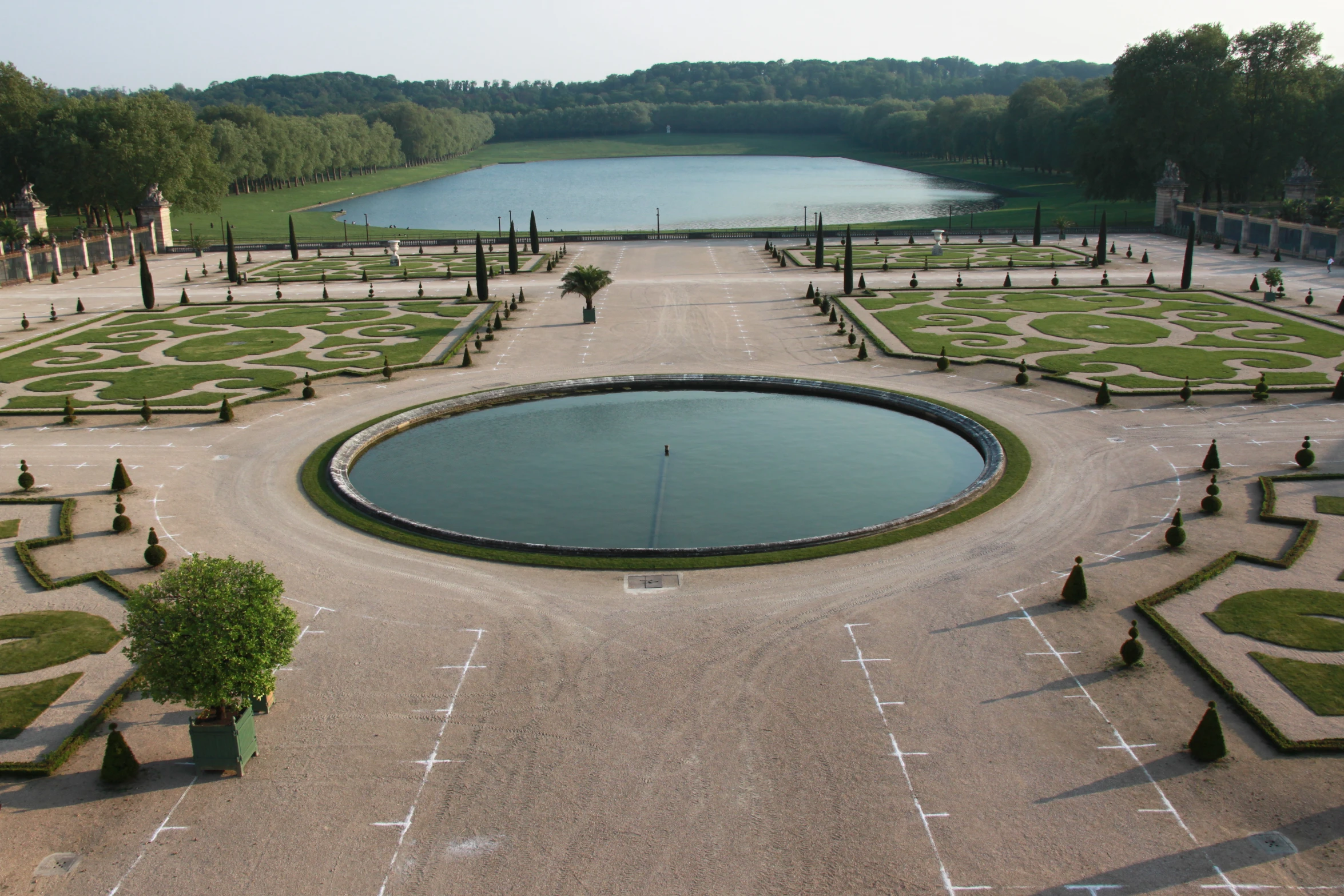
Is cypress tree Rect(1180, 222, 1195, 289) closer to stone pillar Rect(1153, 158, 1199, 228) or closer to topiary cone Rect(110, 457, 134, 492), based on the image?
stone pillar Rect(1153, 158, 1199, 228)

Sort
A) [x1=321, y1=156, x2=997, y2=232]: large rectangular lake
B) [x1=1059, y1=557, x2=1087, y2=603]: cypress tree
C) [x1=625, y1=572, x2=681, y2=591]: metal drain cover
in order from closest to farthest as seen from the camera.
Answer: [x1=1059, y1=557, x2=1087, y2=603]: cypress tree → [x1=625, y1=572, x2=681, y2=591]: metal drain cover → [x1=321, y1=156, x2=997, y2=232]: large rectangular lake

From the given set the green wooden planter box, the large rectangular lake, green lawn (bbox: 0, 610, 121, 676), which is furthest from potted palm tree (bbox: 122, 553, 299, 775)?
the large rectangular lake

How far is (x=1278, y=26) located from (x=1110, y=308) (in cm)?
6103

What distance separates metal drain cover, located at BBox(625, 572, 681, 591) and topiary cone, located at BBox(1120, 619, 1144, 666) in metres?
10.8

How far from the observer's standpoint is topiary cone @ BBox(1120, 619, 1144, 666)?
74.0 feet

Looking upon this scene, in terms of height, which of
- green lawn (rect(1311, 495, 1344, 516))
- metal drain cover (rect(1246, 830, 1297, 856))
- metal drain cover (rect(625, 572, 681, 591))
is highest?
green lawn (rect(1311, 495, 1344, 516))

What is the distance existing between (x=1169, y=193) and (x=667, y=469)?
91.4 meters

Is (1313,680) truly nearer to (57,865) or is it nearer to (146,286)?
(57,865)

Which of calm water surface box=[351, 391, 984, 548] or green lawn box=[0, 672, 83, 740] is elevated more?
calm water surface box=[351, 391, 984, 548]

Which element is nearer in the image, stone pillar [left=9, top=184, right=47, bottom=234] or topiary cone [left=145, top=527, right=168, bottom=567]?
topiary cone [left=145, top=527, right=168, bottom=567]

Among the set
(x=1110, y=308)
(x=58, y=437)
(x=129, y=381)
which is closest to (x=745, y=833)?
(x=58, y=437)

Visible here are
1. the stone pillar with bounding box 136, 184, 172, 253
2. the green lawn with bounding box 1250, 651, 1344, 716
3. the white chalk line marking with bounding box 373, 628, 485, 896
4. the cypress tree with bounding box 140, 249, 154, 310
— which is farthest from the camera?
the stone pillar with bounding box 136, 184, 172, 253

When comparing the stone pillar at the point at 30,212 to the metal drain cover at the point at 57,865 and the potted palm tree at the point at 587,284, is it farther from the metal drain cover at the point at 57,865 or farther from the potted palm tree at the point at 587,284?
the metal drain cover at the point at 57,865

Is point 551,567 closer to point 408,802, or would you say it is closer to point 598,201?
point 408,802
